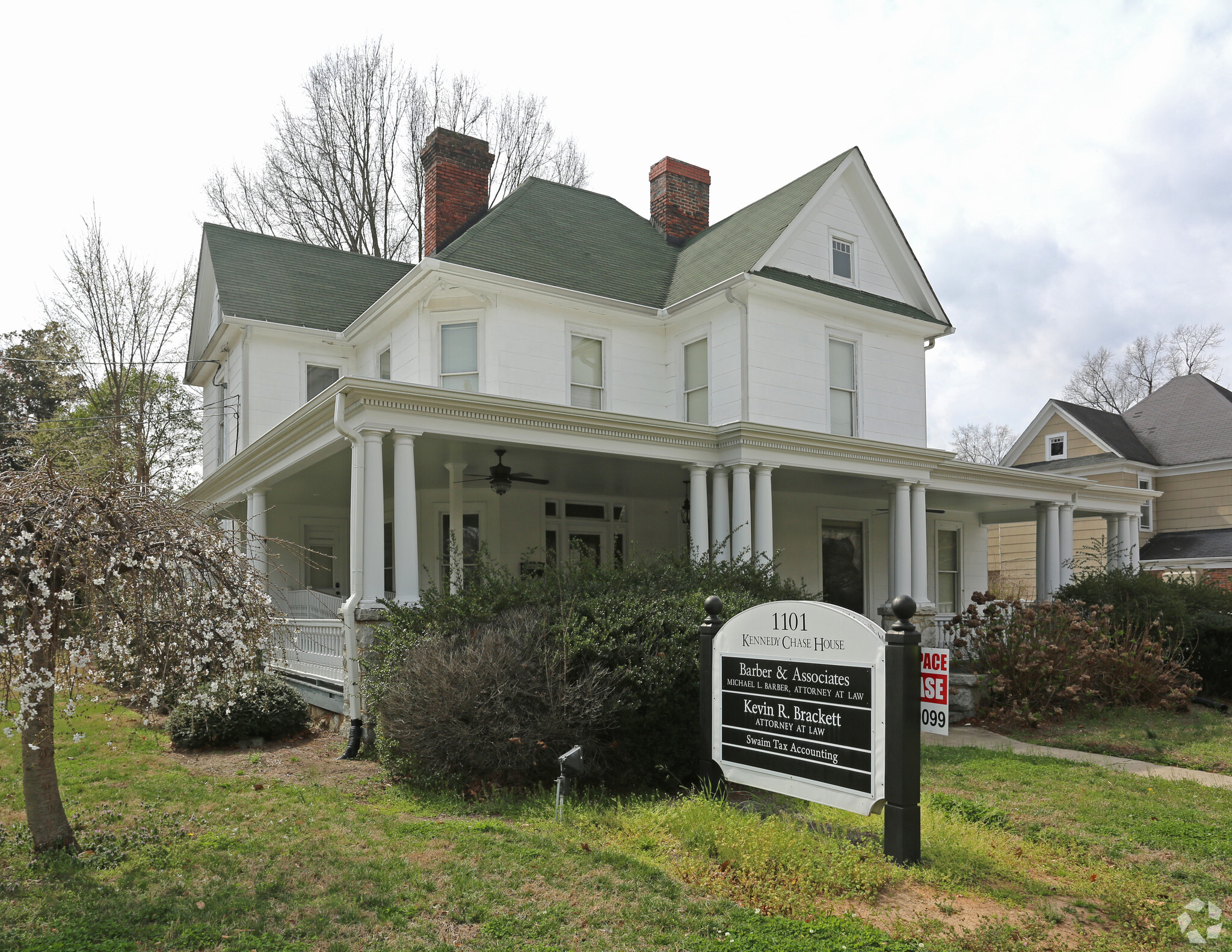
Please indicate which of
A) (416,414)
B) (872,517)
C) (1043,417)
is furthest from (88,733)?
(1043,417)

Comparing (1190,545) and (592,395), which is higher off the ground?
(592,395)

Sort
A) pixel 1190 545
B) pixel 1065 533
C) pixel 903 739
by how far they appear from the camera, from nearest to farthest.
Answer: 1. pixel 903 739
2. pixel 1065 533
3. pixel 1190 545

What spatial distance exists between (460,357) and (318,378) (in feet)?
16.2

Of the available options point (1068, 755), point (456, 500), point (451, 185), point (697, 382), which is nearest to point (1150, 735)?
point (1068, 755)

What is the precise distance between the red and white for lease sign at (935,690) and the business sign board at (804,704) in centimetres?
57

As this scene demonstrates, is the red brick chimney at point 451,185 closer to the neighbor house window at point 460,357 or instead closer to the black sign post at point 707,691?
the neighbor house window at point 460,357

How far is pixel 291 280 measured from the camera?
18719 mm

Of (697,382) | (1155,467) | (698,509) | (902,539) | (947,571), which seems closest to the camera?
(698,509)

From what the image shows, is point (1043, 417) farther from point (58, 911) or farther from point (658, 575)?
point (58, 911)

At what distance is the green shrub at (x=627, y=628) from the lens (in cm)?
739

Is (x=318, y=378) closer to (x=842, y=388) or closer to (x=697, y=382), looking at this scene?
(x=697, y=382)

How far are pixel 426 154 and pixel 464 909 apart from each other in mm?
16208

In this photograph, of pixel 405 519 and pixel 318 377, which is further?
pixel 318 377

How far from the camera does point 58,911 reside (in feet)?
15.4
